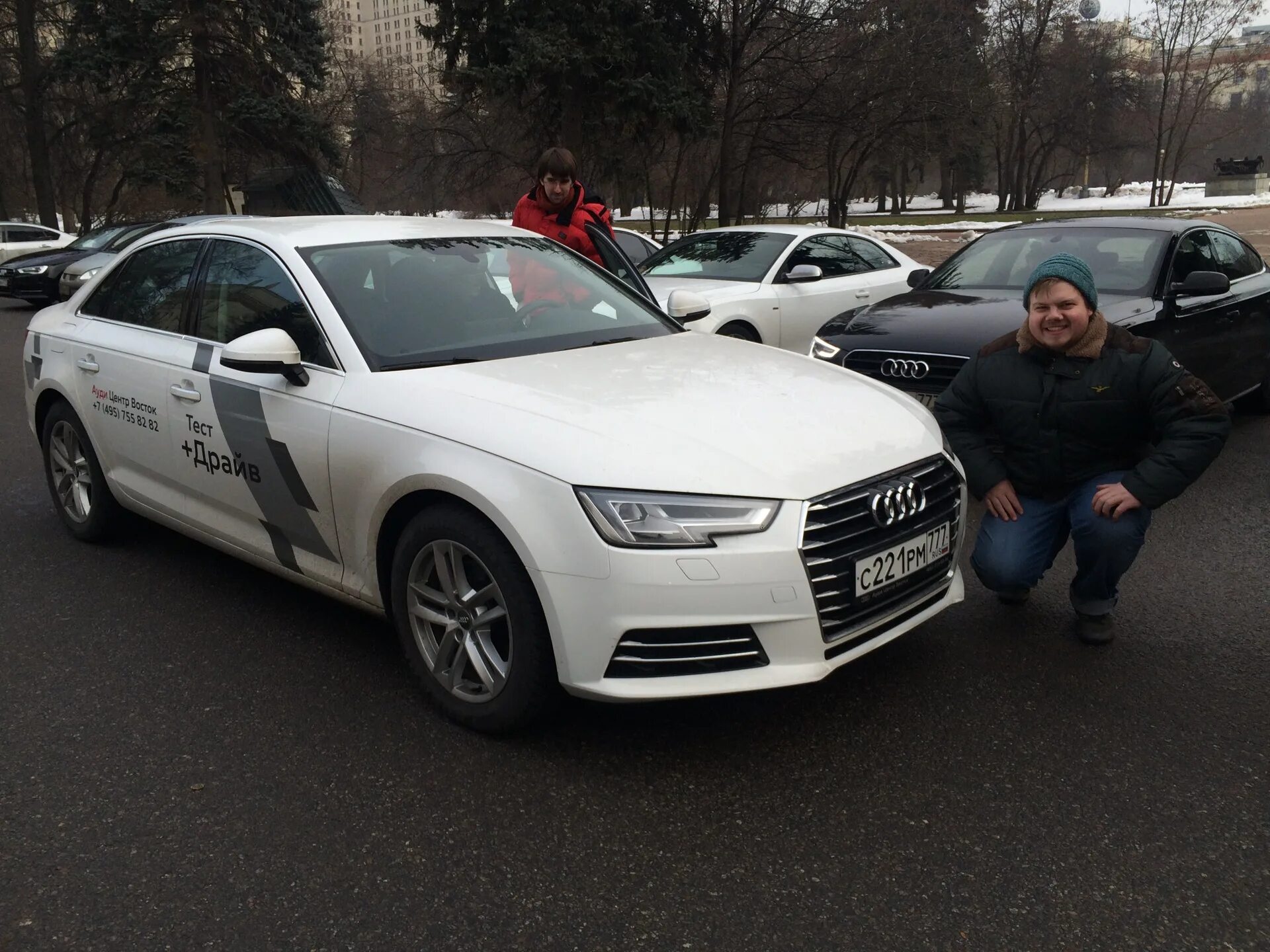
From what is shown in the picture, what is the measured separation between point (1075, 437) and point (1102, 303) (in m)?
2.73

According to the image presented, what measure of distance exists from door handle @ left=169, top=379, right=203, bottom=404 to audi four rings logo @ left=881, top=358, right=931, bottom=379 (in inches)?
145

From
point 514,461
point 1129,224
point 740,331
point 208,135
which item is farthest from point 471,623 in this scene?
point 208,135

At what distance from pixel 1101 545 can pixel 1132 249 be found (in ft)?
11.9

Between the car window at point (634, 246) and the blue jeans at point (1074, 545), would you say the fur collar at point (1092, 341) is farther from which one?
the car window at point (634, 246)

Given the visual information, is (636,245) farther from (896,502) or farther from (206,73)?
(206,73)

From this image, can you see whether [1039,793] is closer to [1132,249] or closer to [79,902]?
[79,902]

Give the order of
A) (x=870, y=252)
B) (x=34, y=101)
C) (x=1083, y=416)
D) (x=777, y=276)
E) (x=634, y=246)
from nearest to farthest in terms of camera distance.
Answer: (x=1083, y=416)
(x=777, y=276)
(x=870, y=252)
(x=634, y=246)
(x=34, y=101)

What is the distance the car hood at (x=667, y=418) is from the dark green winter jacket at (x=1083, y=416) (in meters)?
0.45

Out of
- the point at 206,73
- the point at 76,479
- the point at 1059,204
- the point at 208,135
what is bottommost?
the point at 76,479

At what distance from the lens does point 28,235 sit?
79.5ft

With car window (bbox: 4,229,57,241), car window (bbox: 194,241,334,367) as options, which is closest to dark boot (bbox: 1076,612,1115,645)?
car window (bbox: 194,241,334,367)

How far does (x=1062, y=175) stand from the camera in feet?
222

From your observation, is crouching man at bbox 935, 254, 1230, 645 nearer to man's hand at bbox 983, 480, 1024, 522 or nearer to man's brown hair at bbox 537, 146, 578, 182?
man's hand at bbox 983, 480, 1024, 522

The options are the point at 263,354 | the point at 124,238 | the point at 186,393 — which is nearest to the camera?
the point at 263,354
